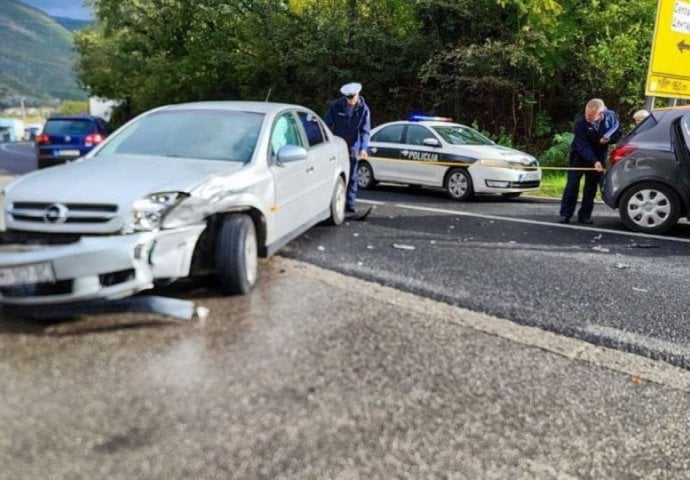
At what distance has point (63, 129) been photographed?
47.8 feet

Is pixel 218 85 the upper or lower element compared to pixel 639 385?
upper

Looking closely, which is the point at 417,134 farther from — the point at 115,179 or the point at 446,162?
the point at 115,179

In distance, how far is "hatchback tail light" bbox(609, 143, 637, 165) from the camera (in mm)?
7500

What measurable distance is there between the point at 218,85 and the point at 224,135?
23.2 meters

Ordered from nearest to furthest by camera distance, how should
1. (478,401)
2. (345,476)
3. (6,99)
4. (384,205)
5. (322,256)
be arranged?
(345,476), (478,401), (322,256), (384,205), (6,99)

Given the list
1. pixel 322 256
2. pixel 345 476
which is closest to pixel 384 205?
pixel 322 256

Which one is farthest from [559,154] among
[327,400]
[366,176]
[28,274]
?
[28,274]

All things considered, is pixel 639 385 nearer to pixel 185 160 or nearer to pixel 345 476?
pixel 345 476

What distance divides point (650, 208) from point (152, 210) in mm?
6206

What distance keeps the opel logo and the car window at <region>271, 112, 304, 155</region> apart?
6.19 feet

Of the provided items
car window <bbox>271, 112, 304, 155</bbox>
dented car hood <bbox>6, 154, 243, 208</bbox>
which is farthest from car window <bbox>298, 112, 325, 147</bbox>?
dented car hood <bbox>6, 154, 243, 208</bbox>

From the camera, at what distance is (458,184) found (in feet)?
34.2

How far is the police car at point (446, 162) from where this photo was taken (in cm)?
1012

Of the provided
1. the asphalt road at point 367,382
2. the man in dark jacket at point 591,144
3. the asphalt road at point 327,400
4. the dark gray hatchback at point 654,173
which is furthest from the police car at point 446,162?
the asphalt road at point 327,400
